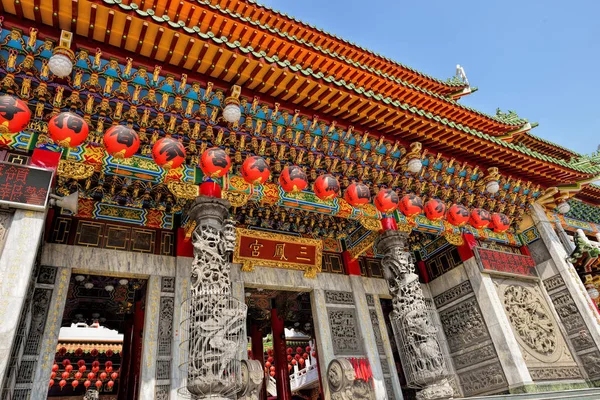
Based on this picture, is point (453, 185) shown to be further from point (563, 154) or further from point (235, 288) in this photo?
point (563, 154)

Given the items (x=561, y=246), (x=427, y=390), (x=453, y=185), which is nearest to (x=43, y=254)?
(x=427, y=390)

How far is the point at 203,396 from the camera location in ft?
15.2

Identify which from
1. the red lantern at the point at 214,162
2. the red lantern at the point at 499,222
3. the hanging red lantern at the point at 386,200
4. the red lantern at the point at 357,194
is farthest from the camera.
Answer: the red lantern at the point at 499,222

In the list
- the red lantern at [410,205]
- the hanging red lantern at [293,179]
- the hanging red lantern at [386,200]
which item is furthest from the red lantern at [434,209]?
the hanging red lantern at [293,179]

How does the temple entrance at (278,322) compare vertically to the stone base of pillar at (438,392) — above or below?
above

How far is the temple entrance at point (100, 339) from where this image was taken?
8016 millimetres

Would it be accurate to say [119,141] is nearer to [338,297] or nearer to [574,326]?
[338,297]

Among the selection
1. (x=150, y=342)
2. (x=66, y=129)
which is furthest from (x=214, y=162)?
(x=150, y=342)

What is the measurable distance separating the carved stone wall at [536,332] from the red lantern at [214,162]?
6551 mm

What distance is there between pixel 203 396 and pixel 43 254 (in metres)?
3.43

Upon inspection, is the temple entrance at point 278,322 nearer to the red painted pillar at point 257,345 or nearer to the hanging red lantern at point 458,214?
the red painted pillar at point 257,345

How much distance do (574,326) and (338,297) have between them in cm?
519

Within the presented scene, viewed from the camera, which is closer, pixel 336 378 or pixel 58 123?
pixel 58 123

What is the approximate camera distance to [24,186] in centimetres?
460
